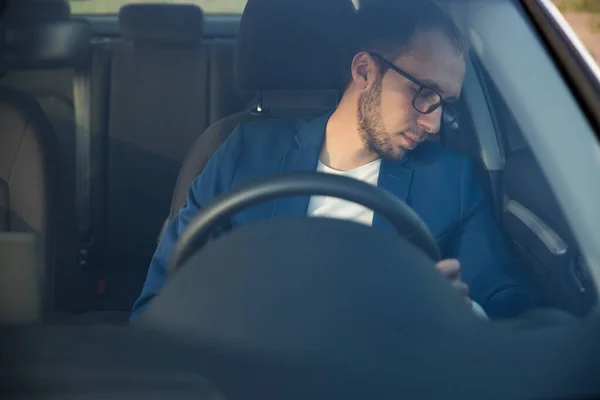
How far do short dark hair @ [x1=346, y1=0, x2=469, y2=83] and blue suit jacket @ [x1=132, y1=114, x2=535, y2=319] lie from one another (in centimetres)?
17

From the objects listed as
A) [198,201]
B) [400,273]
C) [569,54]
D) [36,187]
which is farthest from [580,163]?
[36,187]

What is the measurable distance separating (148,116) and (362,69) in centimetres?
68

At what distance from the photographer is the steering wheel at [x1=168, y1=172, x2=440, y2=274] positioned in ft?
3.48

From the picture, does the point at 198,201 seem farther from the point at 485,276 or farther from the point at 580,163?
the point at 580,163

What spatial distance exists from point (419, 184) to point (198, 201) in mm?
369

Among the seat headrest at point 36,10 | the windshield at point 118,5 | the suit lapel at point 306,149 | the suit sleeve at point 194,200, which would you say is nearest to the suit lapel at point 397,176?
the suit lapel at point 306,149

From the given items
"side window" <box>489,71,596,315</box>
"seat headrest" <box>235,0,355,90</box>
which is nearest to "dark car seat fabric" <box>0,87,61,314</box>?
"seat headrest" <box>235,0,355,90</box>

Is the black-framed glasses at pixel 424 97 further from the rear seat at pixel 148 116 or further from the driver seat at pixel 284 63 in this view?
the rear seat at pixel 148 116

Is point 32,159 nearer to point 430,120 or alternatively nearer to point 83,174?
point 83,174

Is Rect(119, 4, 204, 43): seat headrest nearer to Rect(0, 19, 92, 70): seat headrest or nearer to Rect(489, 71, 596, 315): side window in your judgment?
Rect(0, 19, 92, 70): seat headrest

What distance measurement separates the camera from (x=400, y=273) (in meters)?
0.96

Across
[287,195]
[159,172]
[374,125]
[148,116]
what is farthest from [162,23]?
[287,195]

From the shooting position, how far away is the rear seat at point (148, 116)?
1.47 meters

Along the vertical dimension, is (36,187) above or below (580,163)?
below
